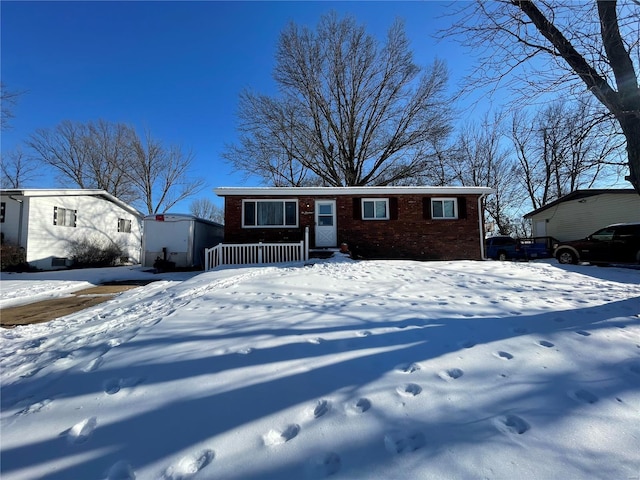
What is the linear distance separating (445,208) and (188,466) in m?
13.1

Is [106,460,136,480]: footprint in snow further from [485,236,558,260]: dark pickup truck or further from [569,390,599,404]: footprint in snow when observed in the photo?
[485,236,558,260]: dark pickup truck

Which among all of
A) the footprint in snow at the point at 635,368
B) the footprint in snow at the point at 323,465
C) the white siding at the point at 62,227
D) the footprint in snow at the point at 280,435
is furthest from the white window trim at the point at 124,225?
the footprint in snow at the point at 635,368

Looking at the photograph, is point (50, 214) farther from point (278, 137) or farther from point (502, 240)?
point (502, 240)

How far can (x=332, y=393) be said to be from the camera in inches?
88.2

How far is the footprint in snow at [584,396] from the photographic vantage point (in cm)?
209

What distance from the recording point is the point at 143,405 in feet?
7.17

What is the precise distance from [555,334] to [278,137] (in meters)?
19.6

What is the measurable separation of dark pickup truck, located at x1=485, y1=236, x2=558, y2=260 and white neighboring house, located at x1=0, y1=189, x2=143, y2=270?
69.1ft

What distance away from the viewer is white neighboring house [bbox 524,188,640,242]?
1530cm

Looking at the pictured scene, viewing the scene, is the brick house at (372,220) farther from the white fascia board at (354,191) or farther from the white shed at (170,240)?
the white shed at (170,240)

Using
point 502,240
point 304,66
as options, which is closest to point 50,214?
point 304,66

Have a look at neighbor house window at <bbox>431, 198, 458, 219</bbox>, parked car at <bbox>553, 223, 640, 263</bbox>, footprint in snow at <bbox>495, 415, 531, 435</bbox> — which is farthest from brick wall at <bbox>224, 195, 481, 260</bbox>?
footprint in snow at <bbox>495, 415, 531, 435</bbox>

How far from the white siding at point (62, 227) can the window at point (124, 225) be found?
0.66 ft

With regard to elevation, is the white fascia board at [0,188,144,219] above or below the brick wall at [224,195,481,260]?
above
